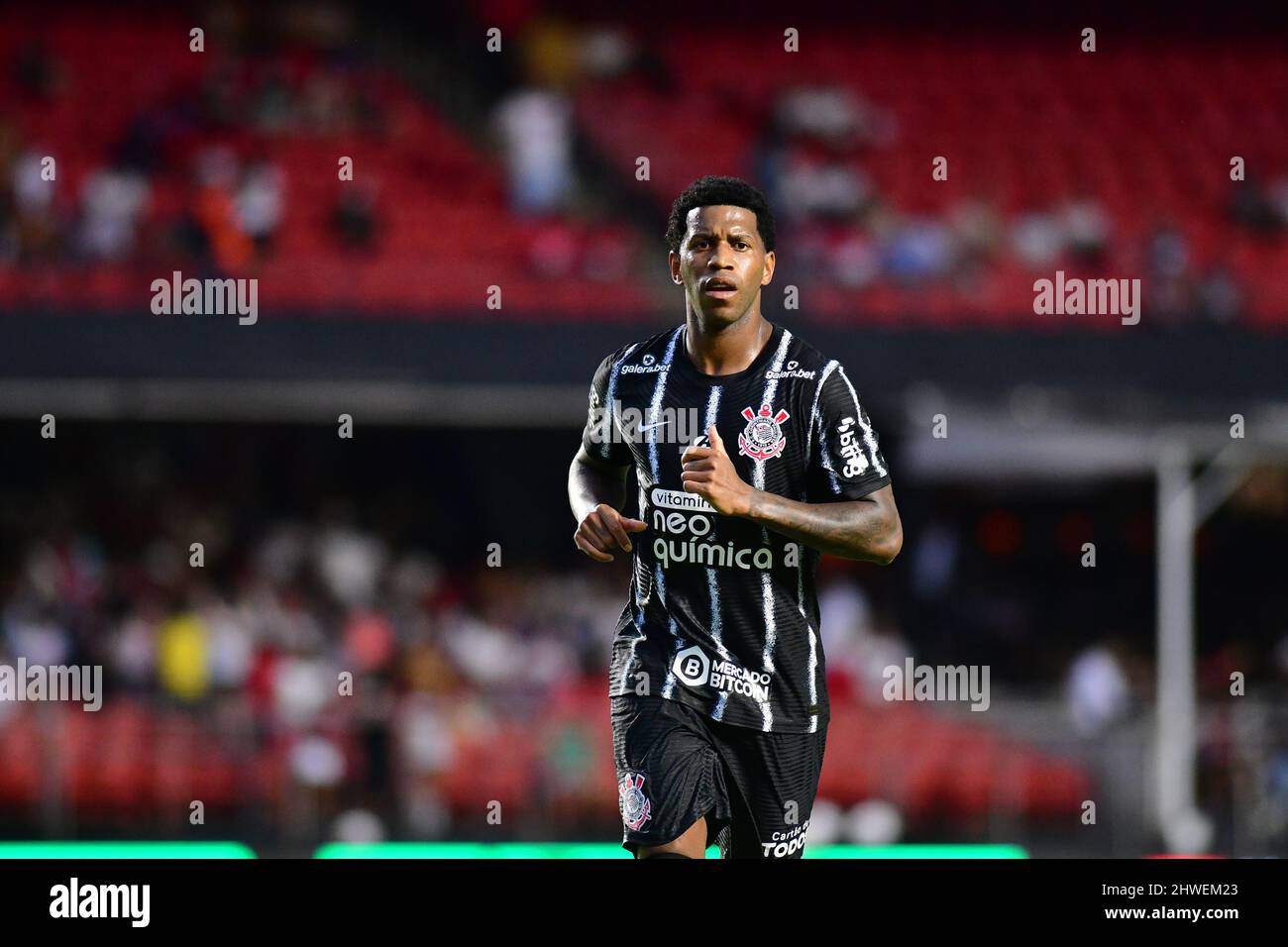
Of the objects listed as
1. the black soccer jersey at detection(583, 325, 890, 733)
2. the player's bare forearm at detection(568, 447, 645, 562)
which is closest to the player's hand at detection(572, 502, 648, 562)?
the player's bare forearm at detection(568, 447, 645, 562)

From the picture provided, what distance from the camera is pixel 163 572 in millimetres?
12594

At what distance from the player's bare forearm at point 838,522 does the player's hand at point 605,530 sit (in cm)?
30

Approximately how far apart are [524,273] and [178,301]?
2.74 meters

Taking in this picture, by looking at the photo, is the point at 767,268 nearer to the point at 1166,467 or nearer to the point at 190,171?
the point at 1166,467

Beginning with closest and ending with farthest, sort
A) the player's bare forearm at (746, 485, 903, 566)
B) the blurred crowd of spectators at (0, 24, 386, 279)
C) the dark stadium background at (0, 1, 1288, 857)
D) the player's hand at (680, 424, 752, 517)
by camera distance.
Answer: the player's hand at (680, 424, 752, 517), the player's bare forearm at (746, 485, 903, 566), the dark stadium background at (0, 1, 1288, 857), the blurred crowd of spectators at (0, 24, 386, 279)

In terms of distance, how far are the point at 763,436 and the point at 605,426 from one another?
495mm

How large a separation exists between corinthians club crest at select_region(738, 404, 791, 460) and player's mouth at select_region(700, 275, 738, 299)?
0.29 metres

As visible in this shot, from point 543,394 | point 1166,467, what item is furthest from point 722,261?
point 1166,467

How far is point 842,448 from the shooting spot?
4234mm

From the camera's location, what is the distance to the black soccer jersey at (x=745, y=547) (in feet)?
13.9

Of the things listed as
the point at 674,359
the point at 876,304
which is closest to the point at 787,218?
the point at 876,304

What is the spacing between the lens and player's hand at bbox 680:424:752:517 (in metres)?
3.89

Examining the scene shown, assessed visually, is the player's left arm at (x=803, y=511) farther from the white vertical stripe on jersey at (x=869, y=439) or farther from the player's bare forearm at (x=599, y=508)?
the player's bare forearm at (x=599, y=508)

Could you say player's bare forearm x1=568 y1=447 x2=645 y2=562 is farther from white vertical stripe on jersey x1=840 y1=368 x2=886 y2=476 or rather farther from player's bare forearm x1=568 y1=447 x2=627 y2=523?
white vertical stripe on jersey x1=840 y1=368 x2=886 y2=476
